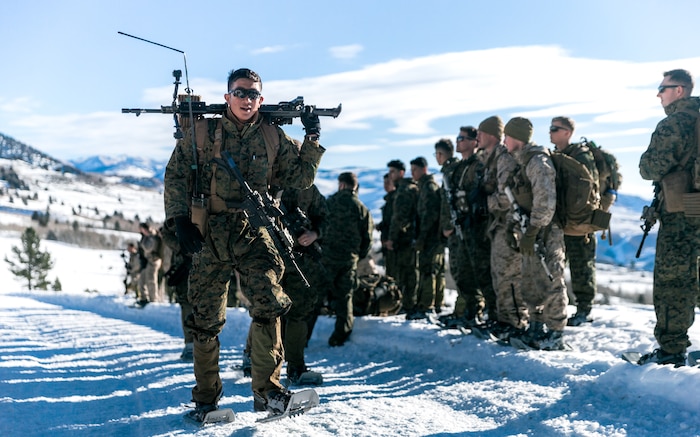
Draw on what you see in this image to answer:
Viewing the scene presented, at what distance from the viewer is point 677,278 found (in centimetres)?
542

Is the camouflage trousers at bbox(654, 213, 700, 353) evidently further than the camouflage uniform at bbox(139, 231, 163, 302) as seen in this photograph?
No

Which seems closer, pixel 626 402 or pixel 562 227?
pixel 626 402

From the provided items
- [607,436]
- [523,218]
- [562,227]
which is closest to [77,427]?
[607,436]

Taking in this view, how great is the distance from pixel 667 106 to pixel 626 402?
269 cm

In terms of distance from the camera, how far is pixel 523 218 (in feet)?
21.7

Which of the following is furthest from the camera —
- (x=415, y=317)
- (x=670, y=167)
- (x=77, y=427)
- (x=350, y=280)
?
(x=415, y=317)

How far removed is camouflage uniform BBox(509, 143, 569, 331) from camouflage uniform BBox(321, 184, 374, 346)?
8.40 feet

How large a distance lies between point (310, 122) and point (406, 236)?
5806 millimetres

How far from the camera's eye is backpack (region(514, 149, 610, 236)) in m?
6.56

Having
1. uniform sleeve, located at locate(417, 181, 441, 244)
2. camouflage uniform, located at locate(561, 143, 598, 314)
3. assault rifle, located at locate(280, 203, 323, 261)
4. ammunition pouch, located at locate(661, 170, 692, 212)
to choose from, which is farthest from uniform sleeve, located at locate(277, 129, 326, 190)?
camouflage uniform, located at locate(561, 143, 598, 314)

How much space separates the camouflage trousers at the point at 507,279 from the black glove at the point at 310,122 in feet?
10.2

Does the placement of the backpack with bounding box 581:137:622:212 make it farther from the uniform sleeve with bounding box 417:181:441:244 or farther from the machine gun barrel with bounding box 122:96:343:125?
the machine gun barrel with bounding box 122:96:343:125

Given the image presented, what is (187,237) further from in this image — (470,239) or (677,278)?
(470,239)

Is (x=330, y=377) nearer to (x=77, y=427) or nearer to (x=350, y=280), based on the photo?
(x=350, y=280)
